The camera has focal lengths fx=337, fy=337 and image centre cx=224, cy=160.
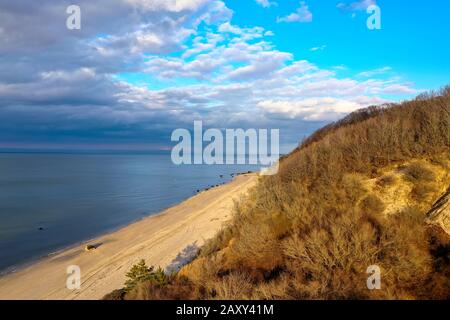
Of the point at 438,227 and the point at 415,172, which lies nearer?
the point at 438,227

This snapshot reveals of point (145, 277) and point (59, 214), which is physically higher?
point (145, 277)

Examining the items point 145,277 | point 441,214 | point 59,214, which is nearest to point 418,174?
point 441,214

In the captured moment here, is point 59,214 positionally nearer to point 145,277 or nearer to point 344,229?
point 145,277

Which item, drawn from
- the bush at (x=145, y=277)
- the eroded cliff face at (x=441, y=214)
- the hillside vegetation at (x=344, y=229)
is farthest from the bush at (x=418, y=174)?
the bush at (x=145, y=277)

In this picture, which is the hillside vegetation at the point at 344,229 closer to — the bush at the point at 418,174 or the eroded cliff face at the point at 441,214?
the bush at the point at 418,174
